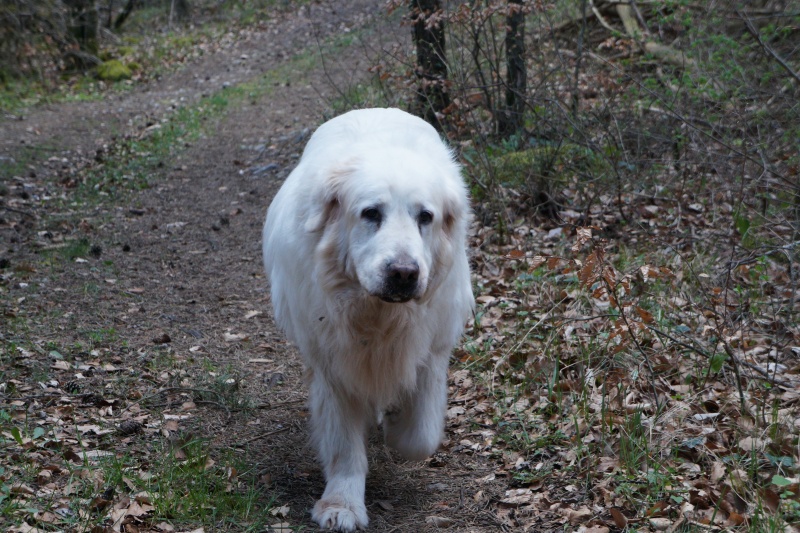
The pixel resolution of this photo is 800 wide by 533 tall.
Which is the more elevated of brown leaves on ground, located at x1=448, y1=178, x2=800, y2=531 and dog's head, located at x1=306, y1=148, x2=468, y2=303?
dog's head, located at x1=306, y1=148, x2=468, y2=303

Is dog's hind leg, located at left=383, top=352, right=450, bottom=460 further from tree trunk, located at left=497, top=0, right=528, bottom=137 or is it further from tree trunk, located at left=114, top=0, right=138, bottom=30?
tree trunk, located at left=114, top=0, right=138, bottom=30

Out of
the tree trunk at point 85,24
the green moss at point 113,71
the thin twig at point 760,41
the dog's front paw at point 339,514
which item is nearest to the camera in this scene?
the dog's front paw at point 339,514

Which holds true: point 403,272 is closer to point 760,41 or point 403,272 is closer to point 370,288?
point 370,288

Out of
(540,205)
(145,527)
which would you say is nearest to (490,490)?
(145,527)

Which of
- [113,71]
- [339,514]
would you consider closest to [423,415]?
[339,514]

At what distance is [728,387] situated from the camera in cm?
397

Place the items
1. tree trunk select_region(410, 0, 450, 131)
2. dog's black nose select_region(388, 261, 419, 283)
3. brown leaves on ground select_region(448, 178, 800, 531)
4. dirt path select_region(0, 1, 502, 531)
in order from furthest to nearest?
tree trunk select_region(410, 0, 450, 131)
dirt path select_region(0, 1, 502, 531)
brown leaves on ground select_region(448, 178, 800, 531)
dog's black nose select_region(388, 261, 419, 283)

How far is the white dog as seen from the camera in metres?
3.32

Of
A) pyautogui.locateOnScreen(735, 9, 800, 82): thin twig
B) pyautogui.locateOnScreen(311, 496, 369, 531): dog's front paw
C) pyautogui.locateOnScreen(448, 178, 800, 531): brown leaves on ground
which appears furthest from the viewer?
pyautogui.locateOnScreen(735, 9, 800, 82): thin twig

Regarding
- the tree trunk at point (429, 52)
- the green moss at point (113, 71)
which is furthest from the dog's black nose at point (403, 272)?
the green moss at point (113, 71)

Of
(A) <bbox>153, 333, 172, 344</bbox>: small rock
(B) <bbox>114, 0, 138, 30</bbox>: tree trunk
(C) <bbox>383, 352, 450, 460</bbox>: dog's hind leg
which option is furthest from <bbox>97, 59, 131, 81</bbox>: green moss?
(C) <bbox>383, 352, 450, 460</bbox>: dog's hind leg

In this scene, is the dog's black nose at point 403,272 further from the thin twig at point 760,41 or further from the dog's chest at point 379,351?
the thin twig at point 760,41

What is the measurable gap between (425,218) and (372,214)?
24cm

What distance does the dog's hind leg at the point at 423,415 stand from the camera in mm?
3812
